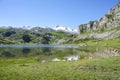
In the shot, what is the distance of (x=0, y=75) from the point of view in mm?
36625

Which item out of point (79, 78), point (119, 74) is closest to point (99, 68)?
point (119, 74)

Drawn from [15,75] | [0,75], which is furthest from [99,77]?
[0,75]

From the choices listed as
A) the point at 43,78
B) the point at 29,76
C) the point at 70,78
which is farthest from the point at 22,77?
the point at 70,78

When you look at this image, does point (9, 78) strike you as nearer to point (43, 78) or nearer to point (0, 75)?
point (0, 75)

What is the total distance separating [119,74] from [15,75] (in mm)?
18223

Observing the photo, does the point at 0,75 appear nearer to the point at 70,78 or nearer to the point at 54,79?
the point at 54,79

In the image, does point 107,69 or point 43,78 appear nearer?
point 43,78

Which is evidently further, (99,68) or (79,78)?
(99,68)

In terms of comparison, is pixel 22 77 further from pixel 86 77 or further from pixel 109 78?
pixel 109 78

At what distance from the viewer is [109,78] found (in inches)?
1325

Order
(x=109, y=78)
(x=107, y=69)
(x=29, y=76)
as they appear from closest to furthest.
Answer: (x=109, y=78) → (x=29, y=76) → (x=107, y=69)

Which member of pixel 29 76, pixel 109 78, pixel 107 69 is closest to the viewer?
pixel 109 78

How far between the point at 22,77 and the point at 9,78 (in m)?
2.15

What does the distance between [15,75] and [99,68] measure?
17439mm
